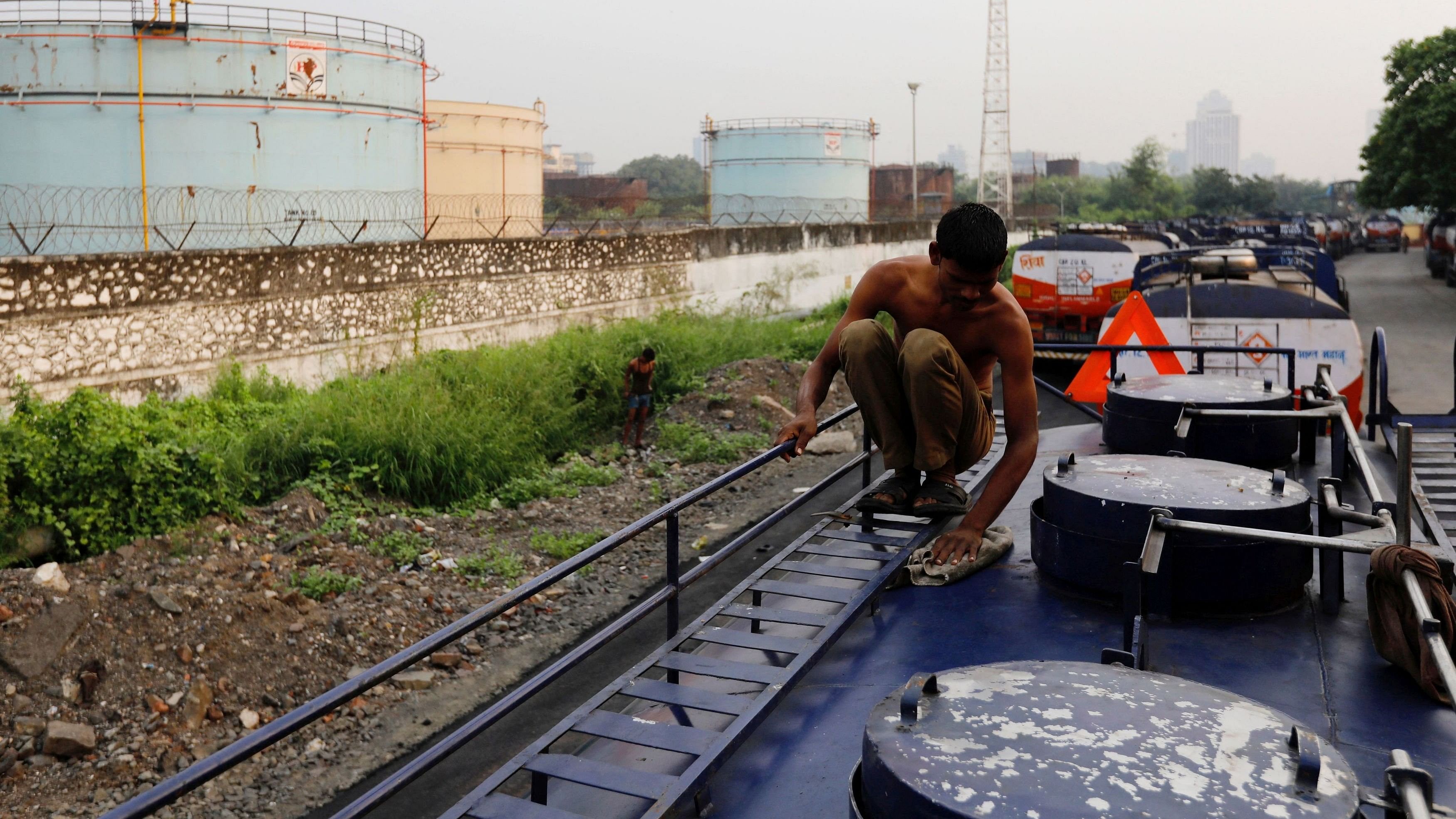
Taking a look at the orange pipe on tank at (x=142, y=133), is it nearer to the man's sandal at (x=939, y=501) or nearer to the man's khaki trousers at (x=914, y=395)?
the man's khaki trousers at (x=914, y=395)

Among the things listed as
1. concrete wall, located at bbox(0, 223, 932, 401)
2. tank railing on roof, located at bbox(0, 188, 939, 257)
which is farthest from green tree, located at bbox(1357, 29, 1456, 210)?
concrete wall, located at bbox(0, 223, 932, 401)

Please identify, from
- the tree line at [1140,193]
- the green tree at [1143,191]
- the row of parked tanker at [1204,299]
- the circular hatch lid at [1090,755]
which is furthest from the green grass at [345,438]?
the green tree at [1143,191]

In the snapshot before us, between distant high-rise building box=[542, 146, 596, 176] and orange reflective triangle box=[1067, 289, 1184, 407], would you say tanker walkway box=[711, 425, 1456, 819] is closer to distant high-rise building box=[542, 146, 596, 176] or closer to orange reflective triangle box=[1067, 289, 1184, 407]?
orange reflective triangle box=[1067, 289, 1184, 407]

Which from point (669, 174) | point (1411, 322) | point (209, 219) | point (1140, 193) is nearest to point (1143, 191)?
point (1140, 193)

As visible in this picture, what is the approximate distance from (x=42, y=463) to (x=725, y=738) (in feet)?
24.3

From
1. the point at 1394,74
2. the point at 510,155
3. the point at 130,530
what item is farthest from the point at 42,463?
the point at 1394,74

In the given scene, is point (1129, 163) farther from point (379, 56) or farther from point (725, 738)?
point (725, 738)

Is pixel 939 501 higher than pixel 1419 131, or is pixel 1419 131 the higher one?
pixel 1419 131

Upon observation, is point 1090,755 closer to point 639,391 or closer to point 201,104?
point 639,391

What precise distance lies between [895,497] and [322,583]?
5380 millimetres

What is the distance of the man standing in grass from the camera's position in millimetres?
13922

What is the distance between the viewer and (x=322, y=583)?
8320 mm

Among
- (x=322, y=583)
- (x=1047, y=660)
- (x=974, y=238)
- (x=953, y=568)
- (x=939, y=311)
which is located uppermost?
(x=974, y=238)

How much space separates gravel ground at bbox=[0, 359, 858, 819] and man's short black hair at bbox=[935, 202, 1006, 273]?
15.2ft
